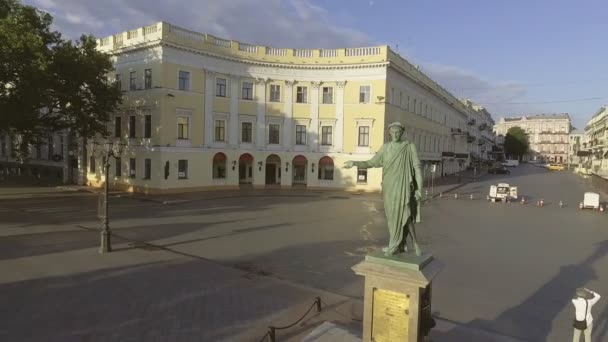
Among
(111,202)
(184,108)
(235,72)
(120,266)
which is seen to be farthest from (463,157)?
(120,266)

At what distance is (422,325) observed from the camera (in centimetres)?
605

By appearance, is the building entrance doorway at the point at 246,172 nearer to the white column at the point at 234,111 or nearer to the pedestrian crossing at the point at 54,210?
the white column at the point at 234,111

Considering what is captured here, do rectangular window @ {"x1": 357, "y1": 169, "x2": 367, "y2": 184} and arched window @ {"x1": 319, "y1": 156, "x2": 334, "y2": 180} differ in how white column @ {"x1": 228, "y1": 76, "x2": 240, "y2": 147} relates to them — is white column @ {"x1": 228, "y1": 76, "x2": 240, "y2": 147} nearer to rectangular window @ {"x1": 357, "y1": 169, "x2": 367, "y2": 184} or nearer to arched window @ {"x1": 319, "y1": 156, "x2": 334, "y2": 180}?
arched window @ {"x1": 319, "y1": 156, "x2": 334, "y2": 180}

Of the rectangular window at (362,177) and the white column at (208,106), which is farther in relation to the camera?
the rectangular window at (362,177)

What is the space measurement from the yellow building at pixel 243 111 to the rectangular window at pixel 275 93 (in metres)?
0.09

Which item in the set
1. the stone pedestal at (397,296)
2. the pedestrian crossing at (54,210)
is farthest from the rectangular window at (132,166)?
the stone pedestal at (397,296)

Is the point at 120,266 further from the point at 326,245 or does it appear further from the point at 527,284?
the point at 527,284

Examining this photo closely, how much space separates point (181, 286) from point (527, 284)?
9469 mm

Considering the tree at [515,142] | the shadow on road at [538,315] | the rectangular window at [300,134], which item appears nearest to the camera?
the shadow on road at [538,315]

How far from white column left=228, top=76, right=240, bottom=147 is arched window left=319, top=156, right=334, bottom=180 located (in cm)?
811

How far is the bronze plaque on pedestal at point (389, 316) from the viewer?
5.99 metres

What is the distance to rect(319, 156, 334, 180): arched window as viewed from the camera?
37719 mm

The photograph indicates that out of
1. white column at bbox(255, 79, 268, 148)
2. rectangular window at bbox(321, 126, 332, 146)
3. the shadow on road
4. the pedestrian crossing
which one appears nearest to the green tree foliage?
the pedestrian crossing

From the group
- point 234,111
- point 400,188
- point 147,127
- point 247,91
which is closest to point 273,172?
point 234,111
